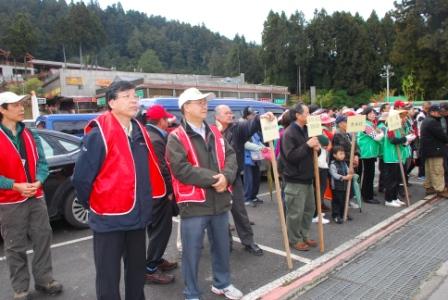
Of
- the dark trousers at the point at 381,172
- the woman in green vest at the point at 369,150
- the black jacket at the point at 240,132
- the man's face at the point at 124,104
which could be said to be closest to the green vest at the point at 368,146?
the woman in green vest at the point at 369,150

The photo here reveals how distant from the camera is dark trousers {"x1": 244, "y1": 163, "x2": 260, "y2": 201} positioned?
23.3 ft

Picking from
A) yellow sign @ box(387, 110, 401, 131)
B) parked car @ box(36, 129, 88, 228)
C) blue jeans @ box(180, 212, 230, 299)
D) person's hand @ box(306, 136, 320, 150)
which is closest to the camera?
blue jeans @ box(180, 212, 230, 299)

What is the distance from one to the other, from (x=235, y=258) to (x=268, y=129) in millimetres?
1657

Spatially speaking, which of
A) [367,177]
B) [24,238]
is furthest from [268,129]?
[367,177]

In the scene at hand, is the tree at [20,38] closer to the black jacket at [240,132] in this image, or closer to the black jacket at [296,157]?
the black jacket at [240,132]

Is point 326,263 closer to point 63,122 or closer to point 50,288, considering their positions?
point 50,288

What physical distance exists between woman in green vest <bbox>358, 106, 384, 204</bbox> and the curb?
36.3 inches

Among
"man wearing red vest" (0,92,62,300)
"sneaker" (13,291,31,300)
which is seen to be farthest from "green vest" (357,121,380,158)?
"sneaker" (13,291,31,300)

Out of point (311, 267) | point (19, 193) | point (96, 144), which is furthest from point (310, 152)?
point (19, 193)

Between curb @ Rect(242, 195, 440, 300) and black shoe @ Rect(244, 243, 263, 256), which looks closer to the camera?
curb @ Rect(242, 195, 440, 300)

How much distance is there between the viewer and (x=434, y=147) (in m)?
7.18

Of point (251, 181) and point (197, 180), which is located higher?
point (197, 180)

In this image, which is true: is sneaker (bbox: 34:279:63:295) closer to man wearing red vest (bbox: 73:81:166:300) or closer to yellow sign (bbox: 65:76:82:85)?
man wearing red vest (bbox: 73:81:166:300)

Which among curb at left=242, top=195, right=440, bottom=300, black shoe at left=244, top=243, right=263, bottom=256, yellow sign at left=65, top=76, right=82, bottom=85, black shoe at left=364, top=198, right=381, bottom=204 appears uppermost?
yellow sign at left=65, top=76, right=82, bottom=85
